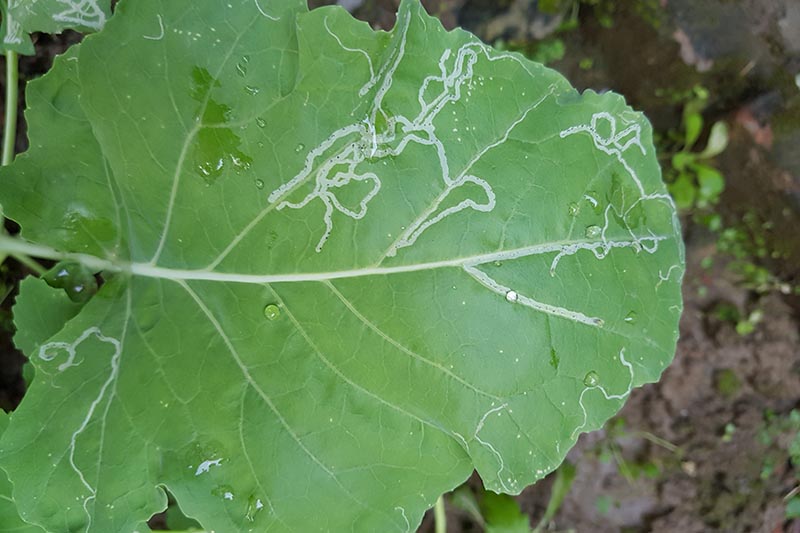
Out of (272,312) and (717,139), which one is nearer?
(272,312)

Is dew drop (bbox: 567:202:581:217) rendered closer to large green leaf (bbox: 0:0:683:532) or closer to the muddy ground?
large green leaf (bbox: 0:0:683:532)

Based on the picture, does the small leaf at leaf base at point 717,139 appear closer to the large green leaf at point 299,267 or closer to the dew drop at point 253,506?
the large green leaf at point 299,267

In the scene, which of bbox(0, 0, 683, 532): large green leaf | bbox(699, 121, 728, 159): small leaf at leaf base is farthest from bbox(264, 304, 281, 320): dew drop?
bbox(699, 121, 728, 159): small leaf at leaf base

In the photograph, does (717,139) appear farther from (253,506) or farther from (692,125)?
(253,506)

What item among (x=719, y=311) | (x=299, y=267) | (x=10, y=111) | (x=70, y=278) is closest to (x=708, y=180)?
(x=719, y=311)

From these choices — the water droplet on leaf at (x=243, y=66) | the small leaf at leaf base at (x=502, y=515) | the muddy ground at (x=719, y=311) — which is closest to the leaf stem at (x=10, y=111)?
the water droplet on leaf at (x=243, y=66)

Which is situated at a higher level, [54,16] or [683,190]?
[54,16]

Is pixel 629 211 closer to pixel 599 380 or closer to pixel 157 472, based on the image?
pixel 599 380
